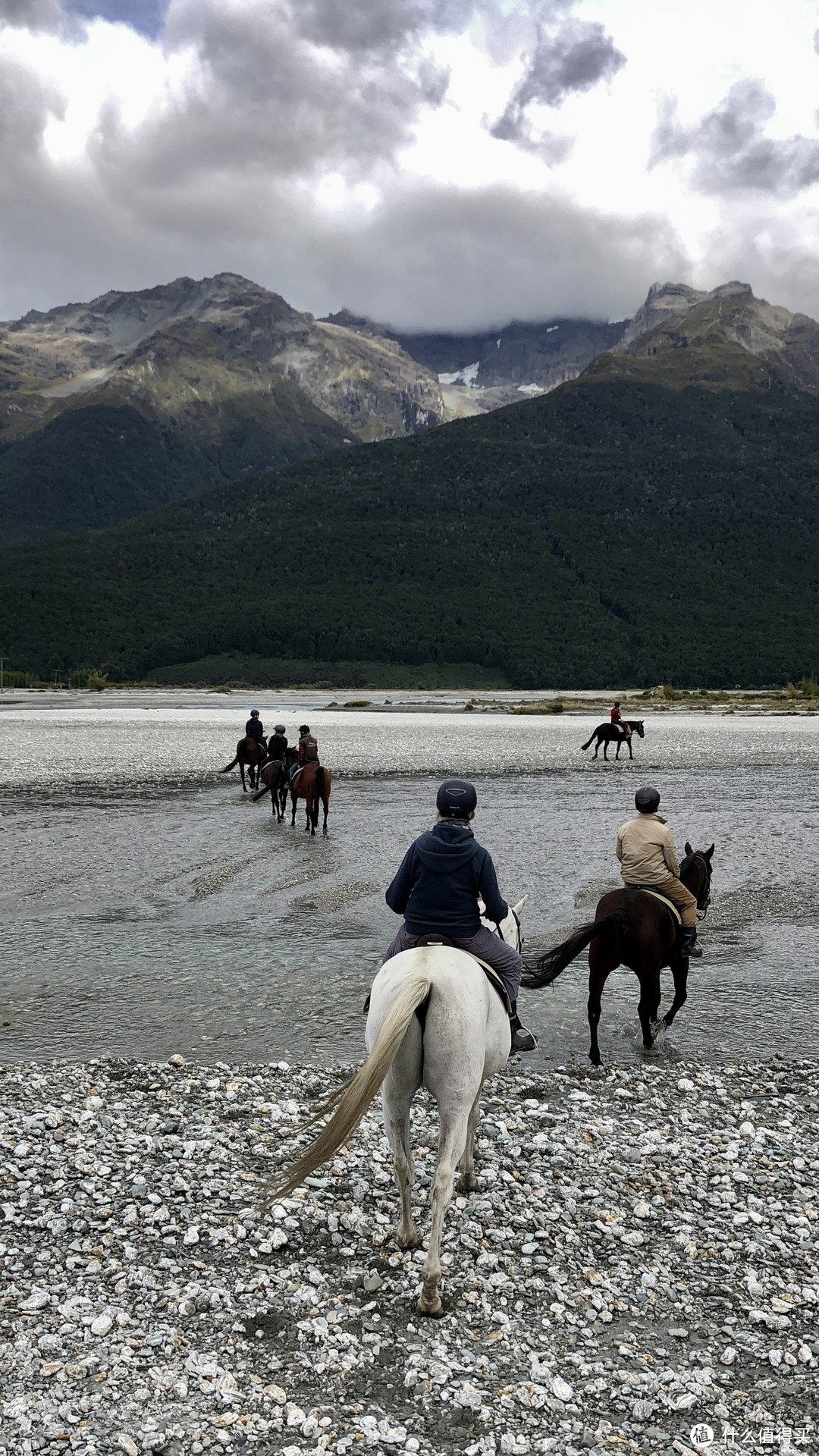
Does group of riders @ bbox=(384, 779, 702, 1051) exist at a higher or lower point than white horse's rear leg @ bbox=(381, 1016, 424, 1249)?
higher

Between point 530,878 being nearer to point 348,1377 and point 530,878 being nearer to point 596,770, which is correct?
point 348,1377

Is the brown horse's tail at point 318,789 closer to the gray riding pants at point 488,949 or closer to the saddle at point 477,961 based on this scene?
the gray riding pants at point 488,949

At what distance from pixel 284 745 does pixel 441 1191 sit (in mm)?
17735

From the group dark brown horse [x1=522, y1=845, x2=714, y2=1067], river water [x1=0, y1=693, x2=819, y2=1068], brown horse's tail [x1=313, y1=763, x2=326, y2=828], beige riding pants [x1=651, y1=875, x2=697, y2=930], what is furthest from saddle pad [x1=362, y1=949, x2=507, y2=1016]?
brown horse's tail [x1=313, y1=763, x2=326, y2=828]

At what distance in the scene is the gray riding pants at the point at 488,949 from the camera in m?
6.05

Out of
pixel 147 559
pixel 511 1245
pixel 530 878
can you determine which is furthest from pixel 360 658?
pixel 511 1245

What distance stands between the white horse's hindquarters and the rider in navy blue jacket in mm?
456

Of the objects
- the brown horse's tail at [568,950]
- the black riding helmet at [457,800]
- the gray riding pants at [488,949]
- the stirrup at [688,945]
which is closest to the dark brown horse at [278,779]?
the brown horse's tail at [568,950]

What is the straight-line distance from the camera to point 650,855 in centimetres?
869

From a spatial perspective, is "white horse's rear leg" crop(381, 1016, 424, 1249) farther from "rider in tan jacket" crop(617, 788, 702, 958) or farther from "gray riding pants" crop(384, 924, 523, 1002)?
"rider in tan jacket" crop(617, 788, 702, 958)

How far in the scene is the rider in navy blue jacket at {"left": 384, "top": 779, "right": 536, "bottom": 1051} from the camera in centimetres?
596

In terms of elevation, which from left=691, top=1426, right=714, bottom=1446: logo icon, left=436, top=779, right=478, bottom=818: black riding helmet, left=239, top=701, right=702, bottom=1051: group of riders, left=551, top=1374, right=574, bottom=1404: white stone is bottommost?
left=691, top=1426, right=714, bottom=1446: logo icon

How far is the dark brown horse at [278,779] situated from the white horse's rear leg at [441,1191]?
633 inches

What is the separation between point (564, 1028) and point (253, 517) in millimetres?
181254
